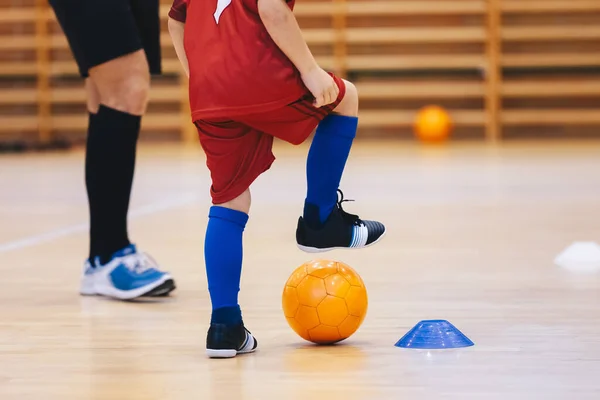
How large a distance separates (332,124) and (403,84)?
8573mm

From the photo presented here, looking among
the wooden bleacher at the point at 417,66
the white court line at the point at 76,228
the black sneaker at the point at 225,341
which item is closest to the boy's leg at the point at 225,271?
the black sneaker at the point at 225,341

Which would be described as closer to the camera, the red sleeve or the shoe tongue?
the red sleeve

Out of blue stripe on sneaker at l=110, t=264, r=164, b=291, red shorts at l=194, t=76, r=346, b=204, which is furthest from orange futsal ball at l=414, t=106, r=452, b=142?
red shorts at l=194, t=76, r=346, b=204

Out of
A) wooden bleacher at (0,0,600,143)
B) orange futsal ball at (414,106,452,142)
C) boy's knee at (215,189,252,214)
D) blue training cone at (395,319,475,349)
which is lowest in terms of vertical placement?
blue training cone at (395,319,475,349)

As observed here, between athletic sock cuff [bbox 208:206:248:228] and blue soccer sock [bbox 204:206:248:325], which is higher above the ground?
athletic sock cuff [bbox 208:206:248:228]

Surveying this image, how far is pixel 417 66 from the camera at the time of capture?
1076 centimetres

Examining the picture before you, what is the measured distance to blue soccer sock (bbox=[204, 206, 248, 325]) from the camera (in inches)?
86.2

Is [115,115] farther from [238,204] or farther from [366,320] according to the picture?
[366,320]

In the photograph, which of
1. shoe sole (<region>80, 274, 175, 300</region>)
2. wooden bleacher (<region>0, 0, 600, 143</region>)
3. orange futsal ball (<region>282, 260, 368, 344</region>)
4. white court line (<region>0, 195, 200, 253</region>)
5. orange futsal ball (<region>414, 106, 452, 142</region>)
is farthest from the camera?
wooden bleacher (<region>0, 0, 600, 143</region>)

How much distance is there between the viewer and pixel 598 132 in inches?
429

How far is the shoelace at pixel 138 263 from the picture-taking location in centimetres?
292

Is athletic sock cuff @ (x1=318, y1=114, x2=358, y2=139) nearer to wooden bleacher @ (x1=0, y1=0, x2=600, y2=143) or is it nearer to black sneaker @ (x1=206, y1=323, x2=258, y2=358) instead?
black sneaker @ (x1=206, y1=323, x2=258, y2=358)

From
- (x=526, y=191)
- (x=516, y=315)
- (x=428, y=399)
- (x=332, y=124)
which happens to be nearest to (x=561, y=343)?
(x=516, y=315)

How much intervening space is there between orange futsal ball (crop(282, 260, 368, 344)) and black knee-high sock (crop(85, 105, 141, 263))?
82 cm
